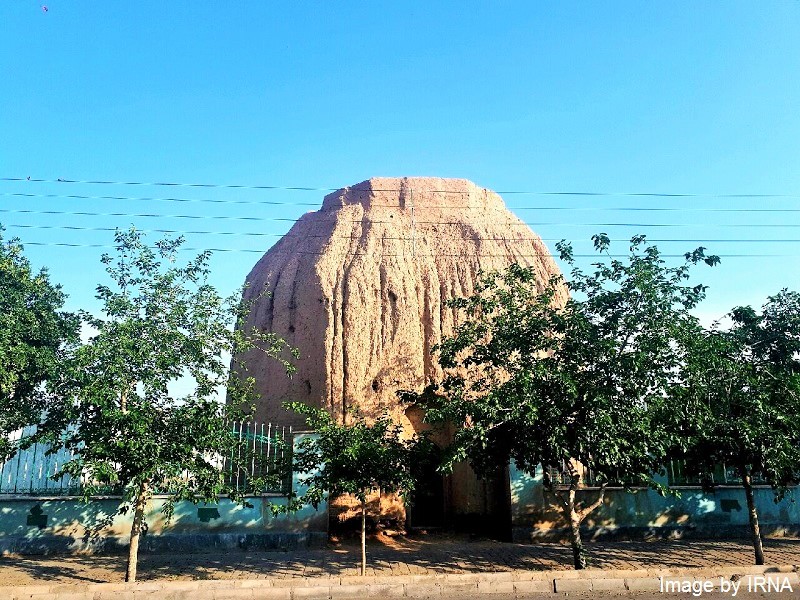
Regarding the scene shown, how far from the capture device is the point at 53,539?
12.5 metres

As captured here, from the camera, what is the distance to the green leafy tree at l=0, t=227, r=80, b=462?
11039 mm

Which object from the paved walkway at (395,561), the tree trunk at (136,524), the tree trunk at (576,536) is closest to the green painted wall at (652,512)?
the paved walkway at (395,561)

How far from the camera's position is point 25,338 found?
39.6 ft

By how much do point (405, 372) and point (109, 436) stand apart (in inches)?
327

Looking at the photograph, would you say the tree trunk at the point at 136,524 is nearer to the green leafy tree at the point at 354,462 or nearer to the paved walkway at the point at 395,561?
the paved walkway at the point at 395,561

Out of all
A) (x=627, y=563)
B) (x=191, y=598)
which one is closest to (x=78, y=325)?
(x=191, y=598)

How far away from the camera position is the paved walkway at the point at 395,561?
10.8 m

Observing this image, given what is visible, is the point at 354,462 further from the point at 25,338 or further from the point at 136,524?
the point at 25,338

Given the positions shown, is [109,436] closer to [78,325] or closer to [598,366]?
[78,325]

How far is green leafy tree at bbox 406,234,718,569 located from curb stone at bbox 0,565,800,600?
79 centimetres

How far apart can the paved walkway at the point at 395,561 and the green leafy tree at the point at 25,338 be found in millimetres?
2599

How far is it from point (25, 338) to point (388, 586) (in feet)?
29.3

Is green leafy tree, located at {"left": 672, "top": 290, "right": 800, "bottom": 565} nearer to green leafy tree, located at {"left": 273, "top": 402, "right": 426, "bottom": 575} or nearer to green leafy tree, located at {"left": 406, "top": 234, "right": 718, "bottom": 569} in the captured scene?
green leafy tree, located at {"left": 406, "top": 234, "right": 718, "bottom": 569}

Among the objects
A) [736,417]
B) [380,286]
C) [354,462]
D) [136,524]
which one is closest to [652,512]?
[736,417]
